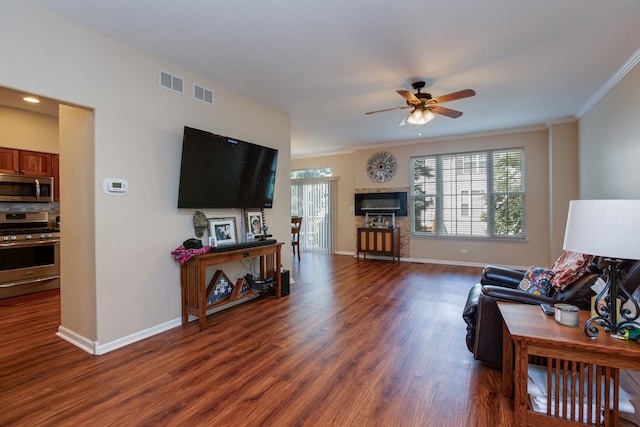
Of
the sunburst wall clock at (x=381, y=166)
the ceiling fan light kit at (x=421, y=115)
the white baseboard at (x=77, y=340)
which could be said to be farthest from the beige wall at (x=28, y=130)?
the sunburst wall clock at (x=381, y=166)

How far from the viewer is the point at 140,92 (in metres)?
2.89

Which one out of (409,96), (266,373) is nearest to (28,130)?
(266,373)

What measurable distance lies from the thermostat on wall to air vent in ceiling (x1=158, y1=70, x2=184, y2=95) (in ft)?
3.53

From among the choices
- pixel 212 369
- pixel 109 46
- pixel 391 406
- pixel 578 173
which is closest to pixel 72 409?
pixel 212 369

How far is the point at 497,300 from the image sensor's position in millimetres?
2211

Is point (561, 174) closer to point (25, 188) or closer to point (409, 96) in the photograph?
point (409, 96)

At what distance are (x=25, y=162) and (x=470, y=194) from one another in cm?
762

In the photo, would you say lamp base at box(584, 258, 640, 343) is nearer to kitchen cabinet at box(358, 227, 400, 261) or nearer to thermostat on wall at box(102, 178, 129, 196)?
thermostat on wall at box(102, 178, 129, 196)

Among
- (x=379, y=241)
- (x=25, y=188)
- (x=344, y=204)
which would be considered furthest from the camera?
(x=344, y=204)

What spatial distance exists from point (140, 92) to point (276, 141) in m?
2.00

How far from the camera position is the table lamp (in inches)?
54.6

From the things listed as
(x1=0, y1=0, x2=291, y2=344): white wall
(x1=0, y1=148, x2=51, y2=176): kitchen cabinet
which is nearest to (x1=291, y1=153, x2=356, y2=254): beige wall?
(x1=0, y1=0, x2=291, y2=344): white wall

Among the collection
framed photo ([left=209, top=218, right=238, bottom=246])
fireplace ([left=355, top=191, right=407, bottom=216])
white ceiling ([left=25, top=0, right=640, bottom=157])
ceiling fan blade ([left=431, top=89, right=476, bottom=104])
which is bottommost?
framed photo ([left=209, top=218, right=238, bottom=246])

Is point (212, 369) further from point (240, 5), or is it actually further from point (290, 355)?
point (240, 5)
